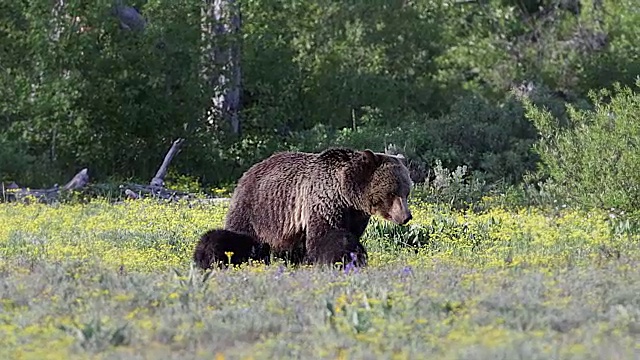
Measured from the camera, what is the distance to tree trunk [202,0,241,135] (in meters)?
23.6

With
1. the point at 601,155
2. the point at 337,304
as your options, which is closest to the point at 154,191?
the point at 601,155

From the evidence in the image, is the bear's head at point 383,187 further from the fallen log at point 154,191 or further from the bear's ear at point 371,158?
the fallen log at point 154,191

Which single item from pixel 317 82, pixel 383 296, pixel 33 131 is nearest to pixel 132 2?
pixel 33 131

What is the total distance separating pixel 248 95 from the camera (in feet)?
82.8

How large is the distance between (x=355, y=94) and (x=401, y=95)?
6.60ft

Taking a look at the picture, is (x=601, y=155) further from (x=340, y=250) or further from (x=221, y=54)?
(x=221, y=54)

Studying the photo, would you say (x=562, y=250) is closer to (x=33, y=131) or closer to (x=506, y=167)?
(x=506, y=167)

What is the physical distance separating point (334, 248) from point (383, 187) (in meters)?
0.69

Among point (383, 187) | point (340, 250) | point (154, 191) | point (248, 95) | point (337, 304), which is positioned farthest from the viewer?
point (248, 95)

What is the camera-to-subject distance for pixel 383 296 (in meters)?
7.80

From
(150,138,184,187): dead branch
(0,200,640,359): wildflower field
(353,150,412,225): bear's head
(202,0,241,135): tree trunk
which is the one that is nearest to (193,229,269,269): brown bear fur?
(0,200,640,359): wildflower field

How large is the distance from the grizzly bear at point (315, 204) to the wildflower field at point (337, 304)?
36 centimetres

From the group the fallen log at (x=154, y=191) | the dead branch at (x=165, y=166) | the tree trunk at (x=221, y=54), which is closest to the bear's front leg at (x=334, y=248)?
the fallen log at (x=154, y=191)

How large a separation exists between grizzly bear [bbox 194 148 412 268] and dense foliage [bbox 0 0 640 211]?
16.9 feet
